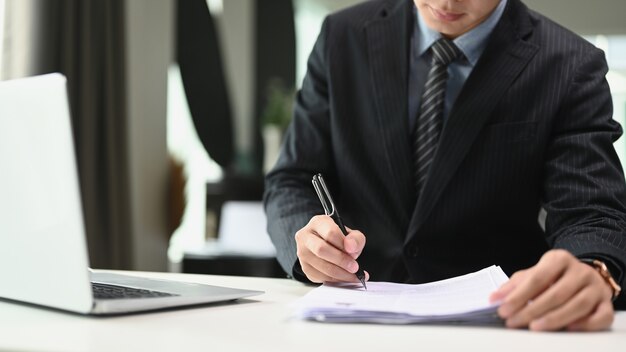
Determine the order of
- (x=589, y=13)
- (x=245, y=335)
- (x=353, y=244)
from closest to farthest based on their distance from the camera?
1. (x=245, y=335)
2. (x=353, y=244)
3. (x=589, y=13)

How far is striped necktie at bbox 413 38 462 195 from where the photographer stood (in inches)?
66.4

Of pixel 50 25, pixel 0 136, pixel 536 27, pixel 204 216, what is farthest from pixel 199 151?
pixel 0 136

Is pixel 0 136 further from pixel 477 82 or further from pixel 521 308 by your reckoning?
pixel 477 82

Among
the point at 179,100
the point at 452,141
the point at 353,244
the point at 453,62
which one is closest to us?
the point at 353,244

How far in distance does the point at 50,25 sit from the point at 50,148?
2.88 metres

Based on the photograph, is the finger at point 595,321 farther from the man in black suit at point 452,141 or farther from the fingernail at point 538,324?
the man in black suit at point 452,141

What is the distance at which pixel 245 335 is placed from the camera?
0.91 m

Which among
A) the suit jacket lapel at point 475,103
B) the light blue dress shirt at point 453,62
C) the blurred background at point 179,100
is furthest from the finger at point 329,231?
the blurred background at point 179,100

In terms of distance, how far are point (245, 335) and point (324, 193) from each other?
0.42 m


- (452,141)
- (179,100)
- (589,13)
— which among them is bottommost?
(179,100)

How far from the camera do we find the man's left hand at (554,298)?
37.7 inches

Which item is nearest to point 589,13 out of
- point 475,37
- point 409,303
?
point 475,37

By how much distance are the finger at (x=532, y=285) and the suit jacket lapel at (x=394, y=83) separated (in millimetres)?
708

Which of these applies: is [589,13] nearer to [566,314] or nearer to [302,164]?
[302,164]
